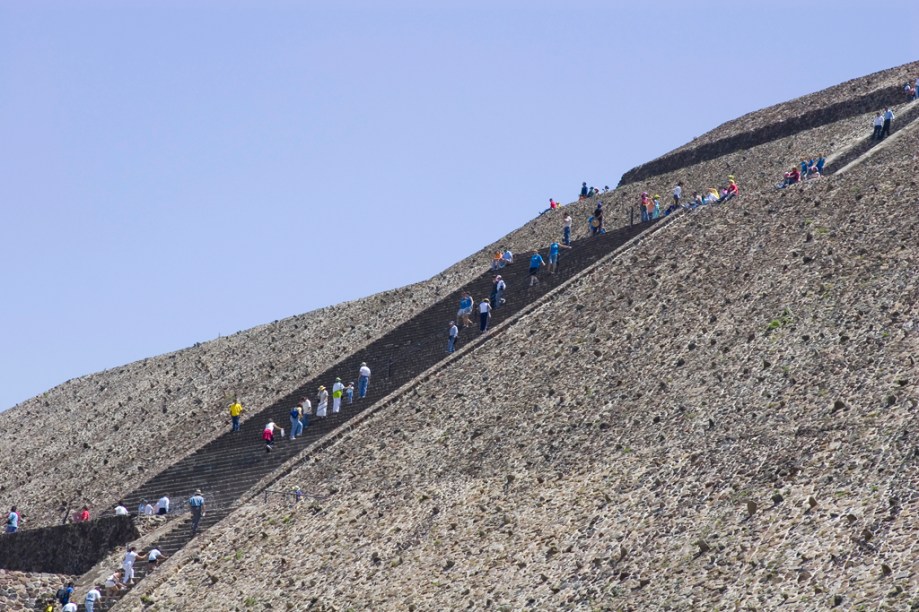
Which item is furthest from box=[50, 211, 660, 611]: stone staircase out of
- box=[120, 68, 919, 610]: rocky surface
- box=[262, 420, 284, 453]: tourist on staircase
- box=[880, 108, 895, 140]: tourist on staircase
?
box=[880, 108, 895, 140]: tourist on staircase

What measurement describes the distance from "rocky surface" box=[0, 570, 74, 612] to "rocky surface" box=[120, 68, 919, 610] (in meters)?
2.85

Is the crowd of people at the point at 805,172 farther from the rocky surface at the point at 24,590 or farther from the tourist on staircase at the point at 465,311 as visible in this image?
the rocky surface at the point at 24,590

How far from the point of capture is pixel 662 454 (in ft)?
84.5

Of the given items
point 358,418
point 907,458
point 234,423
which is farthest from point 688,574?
point 234,423

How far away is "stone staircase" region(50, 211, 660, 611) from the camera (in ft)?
114

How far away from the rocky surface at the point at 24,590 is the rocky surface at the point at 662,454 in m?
2.85

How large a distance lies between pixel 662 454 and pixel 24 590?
13549 mm

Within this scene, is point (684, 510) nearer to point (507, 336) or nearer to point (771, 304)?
point (771, 304)

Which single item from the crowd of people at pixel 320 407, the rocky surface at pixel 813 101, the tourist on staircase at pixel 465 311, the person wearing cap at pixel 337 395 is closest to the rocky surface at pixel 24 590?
the crowd of people at pixel 320 407

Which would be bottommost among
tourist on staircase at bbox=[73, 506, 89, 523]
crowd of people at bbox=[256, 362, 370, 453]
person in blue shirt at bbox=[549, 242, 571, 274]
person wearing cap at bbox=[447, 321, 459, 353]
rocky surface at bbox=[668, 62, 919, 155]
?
tourist on staircase at bbox=[73, 506, 89, 523]

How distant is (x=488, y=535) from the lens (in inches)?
1027

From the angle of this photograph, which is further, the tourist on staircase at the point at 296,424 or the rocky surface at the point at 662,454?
the tourist on staircase at the point at 296,424

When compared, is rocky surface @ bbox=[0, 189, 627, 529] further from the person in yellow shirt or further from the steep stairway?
the steep stairway

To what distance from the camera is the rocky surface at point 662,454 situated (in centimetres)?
2150
